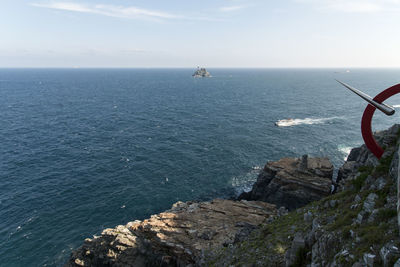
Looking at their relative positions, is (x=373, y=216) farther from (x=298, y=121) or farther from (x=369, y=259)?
(x=298, y=121)

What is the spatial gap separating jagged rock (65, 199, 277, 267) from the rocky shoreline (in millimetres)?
147

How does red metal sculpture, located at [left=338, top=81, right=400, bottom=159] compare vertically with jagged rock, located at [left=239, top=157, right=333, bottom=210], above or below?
above

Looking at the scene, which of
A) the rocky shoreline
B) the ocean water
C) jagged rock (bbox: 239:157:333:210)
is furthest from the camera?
the ocean water

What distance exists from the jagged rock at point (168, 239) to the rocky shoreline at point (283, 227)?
0.15m

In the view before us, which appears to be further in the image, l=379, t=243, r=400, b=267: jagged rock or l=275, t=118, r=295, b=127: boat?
l=275, t=118, r=295, b=127: boat

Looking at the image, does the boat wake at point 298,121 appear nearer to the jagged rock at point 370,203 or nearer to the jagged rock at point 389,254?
the jagged rock at point 370,203

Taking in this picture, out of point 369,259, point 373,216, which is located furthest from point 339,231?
point 369,259

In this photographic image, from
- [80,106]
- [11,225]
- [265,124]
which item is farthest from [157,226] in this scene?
[80,106]

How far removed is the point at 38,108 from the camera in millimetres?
142500

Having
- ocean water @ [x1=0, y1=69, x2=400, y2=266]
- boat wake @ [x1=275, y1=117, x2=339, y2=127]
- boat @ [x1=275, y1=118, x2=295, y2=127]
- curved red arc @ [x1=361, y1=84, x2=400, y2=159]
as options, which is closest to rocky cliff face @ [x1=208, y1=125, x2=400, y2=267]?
curved red arc @ [x1=361, y1=84, x2=400, y2=159]

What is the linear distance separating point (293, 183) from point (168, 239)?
30.1 meters

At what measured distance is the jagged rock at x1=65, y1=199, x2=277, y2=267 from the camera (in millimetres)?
35812

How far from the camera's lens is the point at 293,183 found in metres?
51.5

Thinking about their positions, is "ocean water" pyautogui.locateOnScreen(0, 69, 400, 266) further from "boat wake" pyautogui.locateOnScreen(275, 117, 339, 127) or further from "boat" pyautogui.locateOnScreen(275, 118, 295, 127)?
"boat" pyautogui.locateOnScreen(275, 118, 295, 127)
